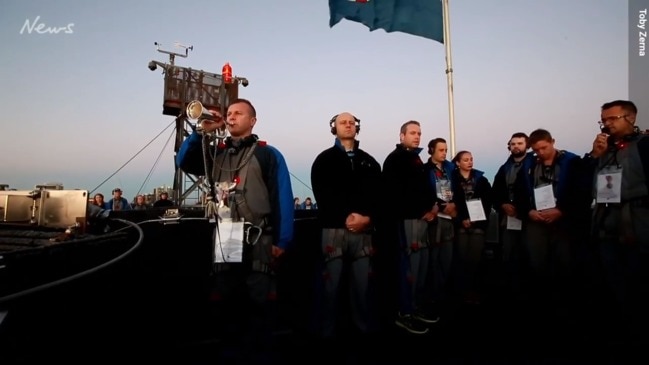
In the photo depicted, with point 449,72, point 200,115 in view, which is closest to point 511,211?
point 449,72

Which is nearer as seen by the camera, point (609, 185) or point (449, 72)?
point (609, 185)

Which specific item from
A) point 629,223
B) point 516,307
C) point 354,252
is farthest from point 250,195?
point 516,307

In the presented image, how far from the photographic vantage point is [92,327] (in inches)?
82.4

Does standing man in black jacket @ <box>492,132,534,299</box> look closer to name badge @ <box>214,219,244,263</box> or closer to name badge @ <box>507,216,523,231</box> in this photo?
name badge @ <box>507,216,523,231</box>

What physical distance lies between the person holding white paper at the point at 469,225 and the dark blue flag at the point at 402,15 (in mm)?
2936

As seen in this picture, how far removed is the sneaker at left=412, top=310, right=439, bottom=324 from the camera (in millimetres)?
3432

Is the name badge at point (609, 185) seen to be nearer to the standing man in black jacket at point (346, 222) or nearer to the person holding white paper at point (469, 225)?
the person holding white paper at point (469, 225)

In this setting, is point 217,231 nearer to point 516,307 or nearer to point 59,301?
point 59,301

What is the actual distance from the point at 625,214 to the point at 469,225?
1692 millimetres

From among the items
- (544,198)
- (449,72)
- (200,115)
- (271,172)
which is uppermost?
(449,72)

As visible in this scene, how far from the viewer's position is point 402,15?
637cm

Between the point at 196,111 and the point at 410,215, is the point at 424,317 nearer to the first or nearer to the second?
the point at 410,215

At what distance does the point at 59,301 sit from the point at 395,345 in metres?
2.27

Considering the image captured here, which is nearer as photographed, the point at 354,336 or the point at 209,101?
the point at 354,336
